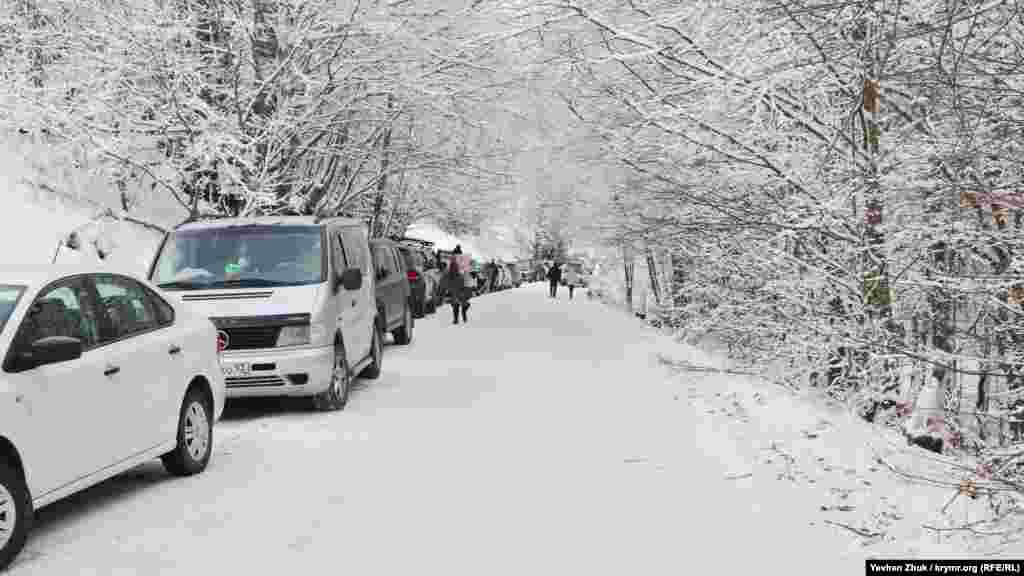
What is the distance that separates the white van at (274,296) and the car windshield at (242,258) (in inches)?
0.4

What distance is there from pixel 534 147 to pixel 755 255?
34.2 feet

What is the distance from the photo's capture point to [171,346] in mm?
6801

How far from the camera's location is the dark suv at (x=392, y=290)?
1662 cm

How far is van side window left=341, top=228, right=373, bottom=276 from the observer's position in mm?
11711

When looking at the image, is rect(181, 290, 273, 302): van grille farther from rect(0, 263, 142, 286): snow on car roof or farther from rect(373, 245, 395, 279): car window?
rect(373, 245, 395, 279): car window

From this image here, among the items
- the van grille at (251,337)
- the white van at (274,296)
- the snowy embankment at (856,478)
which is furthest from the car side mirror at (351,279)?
the snowy embankment at (856,478)

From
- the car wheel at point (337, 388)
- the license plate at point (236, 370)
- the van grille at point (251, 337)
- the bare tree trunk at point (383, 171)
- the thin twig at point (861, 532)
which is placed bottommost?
the thin twig at point (861, 532)

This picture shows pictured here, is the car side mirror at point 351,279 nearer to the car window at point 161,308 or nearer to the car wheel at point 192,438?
the car wheel at point 192,438

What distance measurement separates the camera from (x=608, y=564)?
4.97 metres

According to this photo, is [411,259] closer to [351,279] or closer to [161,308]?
[351,279]

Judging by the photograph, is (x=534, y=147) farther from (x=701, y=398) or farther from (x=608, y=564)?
(x=608, y=564)

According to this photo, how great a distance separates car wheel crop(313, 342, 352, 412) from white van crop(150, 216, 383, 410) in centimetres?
1

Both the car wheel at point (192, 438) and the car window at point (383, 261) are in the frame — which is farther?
the car window at point (383, 261)

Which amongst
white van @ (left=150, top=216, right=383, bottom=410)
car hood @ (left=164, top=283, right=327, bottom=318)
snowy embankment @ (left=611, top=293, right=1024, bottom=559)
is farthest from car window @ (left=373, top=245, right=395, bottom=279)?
snowy embankment @ (left=611, top=293, right=1024, bottom=559)
